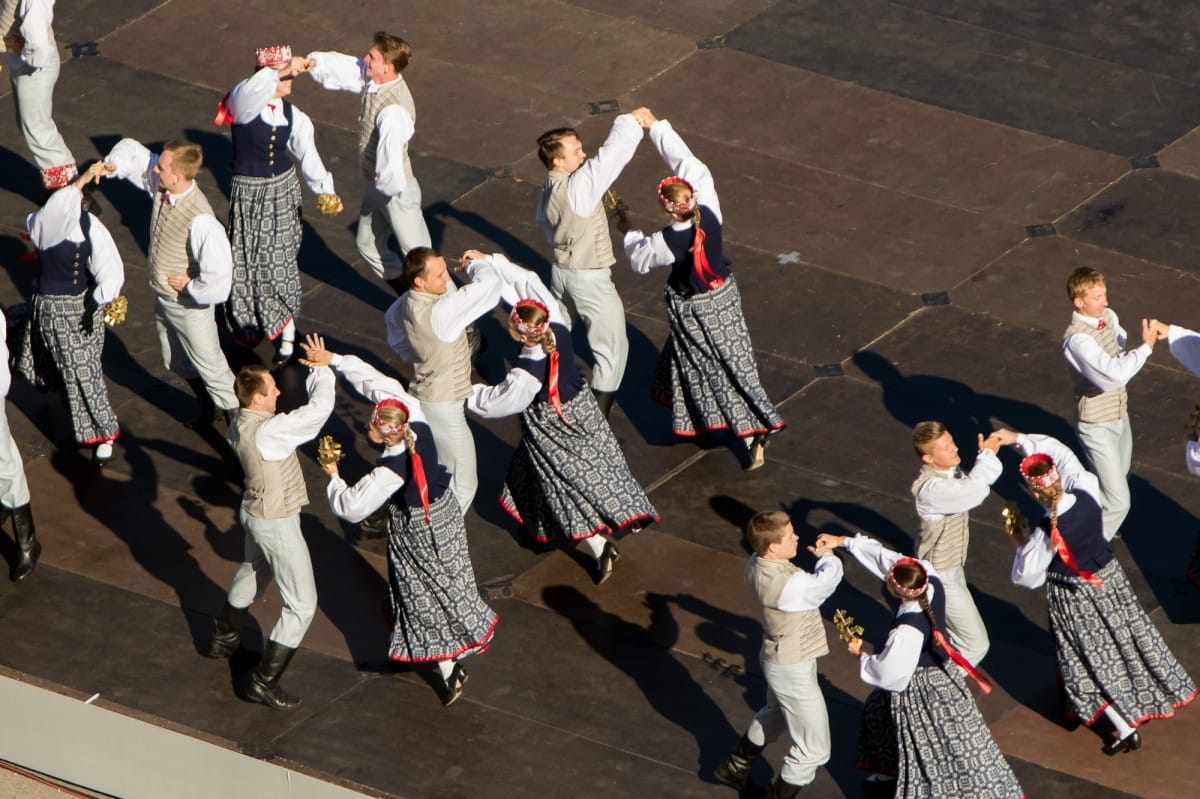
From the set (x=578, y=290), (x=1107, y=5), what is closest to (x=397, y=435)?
(x=578, y=290)

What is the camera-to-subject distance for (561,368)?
8734 millimetres

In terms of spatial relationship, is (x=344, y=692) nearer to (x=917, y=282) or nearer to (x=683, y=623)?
(x=683, y=623)

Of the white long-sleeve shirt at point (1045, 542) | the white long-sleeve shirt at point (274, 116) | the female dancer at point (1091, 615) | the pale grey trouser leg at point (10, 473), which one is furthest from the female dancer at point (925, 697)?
the white long-sleeve shirt at point (274, 116)

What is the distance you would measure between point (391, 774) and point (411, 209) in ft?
10.9

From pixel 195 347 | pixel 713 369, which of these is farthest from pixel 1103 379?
pixel 195 347

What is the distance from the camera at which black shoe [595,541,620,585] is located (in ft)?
29.8

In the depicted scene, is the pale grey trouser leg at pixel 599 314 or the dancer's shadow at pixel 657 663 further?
the pale grey trouser leg at pixel 599 314

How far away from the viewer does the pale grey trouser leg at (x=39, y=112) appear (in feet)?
37.7

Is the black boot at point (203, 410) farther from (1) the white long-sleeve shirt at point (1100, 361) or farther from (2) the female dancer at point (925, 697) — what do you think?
(1) the white long-sleeve shirt at point (1100, 361)

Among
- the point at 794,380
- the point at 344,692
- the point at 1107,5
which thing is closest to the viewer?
the point at 344,692

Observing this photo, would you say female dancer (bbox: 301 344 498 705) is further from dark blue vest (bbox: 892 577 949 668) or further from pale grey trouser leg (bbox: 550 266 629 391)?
dark blue vest (bbox: 892 577 949 668)

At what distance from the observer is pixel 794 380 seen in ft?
33.7

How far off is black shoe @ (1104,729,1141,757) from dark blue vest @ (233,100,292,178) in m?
4.87

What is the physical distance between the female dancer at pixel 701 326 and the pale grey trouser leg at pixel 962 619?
169cm
